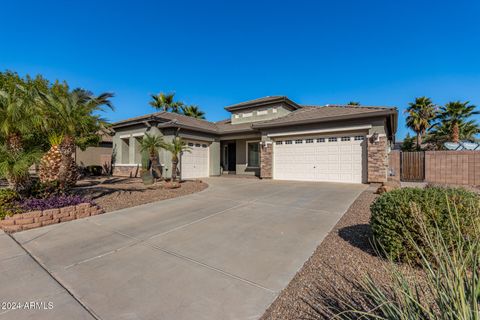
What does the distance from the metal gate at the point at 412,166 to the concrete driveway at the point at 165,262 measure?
10271 millimetres

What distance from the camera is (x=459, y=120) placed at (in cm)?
2159

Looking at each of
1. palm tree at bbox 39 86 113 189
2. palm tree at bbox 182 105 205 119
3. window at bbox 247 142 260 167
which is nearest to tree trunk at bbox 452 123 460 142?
window at bbox 247 142 260 167

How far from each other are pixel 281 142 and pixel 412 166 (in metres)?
8.03

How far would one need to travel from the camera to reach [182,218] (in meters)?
5.89

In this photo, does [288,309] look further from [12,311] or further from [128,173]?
[128,173]

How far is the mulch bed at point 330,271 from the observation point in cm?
247

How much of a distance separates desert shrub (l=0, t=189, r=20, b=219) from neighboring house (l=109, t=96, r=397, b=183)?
8.69 metres

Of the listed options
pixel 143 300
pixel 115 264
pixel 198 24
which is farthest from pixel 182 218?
pixel 198 24

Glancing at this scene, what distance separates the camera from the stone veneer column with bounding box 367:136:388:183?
1103 centimetres

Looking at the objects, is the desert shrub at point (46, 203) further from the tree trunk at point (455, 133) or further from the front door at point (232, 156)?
the tree trunk at point (455, 133)

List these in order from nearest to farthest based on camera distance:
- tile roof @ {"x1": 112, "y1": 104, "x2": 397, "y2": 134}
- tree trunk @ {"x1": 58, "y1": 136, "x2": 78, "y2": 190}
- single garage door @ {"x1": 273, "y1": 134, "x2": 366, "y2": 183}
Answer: tree trunk @ {"x1": 58, "y1": 136, "x2": 78, "y2": 190}
tile roof @ {"x1": 112, "y1": 104, "x2": 397, "y2": 134}
single garage door @ {"x1": 273, "y1": 134, "x2": 366, "y2": 183}

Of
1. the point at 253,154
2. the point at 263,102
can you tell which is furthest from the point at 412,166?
the point at 263,102

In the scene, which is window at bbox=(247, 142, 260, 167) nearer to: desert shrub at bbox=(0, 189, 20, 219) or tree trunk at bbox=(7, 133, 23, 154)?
tree trunk at bbox=(7, 133, 23, 154)

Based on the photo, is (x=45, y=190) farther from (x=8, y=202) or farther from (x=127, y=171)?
(x=127, y=171)
